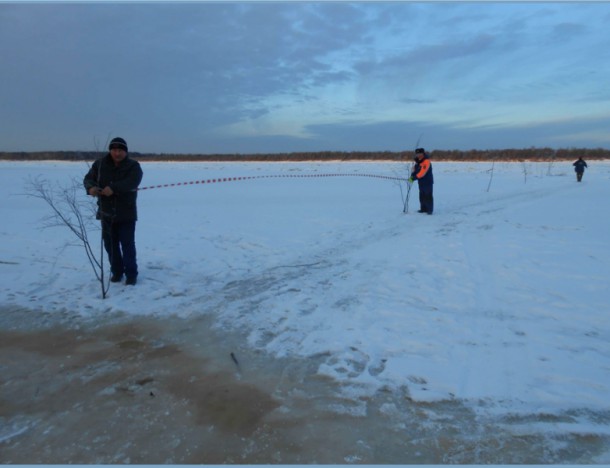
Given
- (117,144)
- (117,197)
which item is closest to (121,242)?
(117,197)

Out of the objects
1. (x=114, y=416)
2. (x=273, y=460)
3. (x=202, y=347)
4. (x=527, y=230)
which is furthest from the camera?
(x=527, y=230)

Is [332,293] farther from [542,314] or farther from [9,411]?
[9,411]

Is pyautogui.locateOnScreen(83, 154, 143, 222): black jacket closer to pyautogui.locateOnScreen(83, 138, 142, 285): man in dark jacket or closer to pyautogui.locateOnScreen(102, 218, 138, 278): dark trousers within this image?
pyautogui.locateOnScreen(83, 138, 142, 285): man in dark jacket

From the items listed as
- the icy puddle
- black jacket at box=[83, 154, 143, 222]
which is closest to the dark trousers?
black jacket at box=[83, 154, 143, 222]

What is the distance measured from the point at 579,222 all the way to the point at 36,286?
10.1 metres

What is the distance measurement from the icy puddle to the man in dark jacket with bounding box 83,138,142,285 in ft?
5.76

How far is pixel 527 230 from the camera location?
28.1 ft

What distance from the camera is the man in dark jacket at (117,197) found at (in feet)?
16.1

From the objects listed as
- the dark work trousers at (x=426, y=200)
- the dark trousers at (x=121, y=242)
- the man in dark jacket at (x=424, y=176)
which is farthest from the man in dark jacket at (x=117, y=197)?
the dark work trousers at (x=426, y=200)

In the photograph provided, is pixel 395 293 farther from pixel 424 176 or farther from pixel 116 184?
pixel 424 176

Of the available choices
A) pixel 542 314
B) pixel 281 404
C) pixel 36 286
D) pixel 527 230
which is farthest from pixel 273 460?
pixel 527 230

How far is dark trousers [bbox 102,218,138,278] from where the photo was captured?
5195mm

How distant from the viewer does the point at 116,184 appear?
4.92m

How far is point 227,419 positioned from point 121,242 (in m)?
3.18
